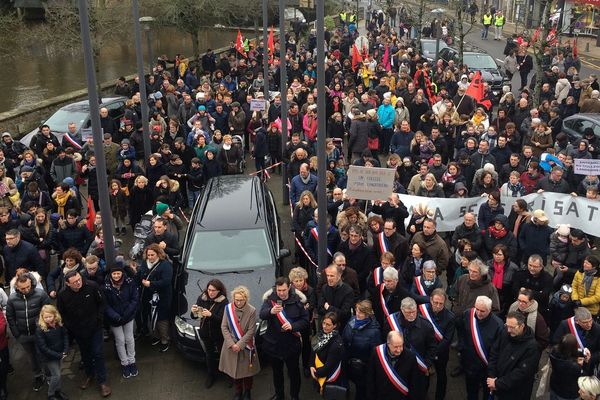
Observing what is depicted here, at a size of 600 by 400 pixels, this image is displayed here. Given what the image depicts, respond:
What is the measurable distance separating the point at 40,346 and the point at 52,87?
28.7 m

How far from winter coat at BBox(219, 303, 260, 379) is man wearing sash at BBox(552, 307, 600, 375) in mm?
3238

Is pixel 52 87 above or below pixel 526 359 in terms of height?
below

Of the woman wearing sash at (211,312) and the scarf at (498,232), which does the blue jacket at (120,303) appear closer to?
the woman wearing sash at (211,312)

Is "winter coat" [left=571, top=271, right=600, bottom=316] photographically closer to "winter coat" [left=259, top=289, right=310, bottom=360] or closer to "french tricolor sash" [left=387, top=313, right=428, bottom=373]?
"french tricolor sash" [left=387, top=313, right=428, bottom=373]

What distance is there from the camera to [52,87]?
34.0 meters

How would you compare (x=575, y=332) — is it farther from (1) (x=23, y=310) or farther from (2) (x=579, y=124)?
(2) (x=579, y=124)

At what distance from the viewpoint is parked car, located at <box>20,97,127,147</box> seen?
1745 cm

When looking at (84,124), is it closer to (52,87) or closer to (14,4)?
(52,87)

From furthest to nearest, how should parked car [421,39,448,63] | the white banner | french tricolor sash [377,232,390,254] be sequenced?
parked car [421,39,448,63] → the white banner → french tricolor sash [377,232,390,254]

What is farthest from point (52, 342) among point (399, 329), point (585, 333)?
point (585, 333)

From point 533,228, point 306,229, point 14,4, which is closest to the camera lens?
point 533,228

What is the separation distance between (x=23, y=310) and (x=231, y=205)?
3700 millimetres

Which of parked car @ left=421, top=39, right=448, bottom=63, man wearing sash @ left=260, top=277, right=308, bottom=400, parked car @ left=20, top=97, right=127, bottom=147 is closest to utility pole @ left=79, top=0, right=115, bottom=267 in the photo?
man wearing sash @ left=260, top=277, right=308, bottom=400

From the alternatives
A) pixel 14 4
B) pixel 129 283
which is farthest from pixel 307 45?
pixel 129 283
